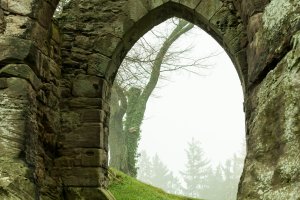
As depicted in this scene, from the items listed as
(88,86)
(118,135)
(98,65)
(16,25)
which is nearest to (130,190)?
(88,86)

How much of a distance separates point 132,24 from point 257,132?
375 cm

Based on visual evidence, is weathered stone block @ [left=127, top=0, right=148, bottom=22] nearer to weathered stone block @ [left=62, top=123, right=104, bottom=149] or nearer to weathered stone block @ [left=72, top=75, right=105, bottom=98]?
weathered stone block @ [left=72, top=75, right=105, bottom=98]

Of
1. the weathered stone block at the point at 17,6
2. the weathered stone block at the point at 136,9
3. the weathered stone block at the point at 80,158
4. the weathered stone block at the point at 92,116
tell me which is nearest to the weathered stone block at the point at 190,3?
the weathered stone block at the point at 136,9

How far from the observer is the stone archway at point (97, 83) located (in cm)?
253

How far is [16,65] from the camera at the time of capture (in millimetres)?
3787

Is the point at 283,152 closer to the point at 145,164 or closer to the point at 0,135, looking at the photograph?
the point at 0,135

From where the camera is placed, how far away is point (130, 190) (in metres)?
9.02

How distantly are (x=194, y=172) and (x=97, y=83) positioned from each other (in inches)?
2323

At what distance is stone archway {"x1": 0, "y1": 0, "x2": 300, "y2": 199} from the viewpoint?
2.53m

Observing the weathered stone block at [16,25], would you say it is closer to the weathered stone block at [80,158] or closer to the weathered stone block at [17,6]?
the weathered stone block at [17,6]

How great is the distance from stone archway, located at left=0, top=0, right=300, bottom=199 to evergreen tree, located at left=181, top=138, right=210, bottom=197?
58.7 metres

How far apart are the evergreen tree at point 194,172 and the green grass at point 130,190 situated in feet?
179

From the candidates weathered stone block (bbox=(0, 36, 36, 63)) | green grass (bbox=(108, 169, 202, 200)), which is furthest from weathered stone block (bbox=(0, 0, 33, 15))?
green grass (bbox=(108, 169, 202, 200))

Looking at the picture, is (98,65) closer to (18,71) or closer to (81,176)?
(81,176)
